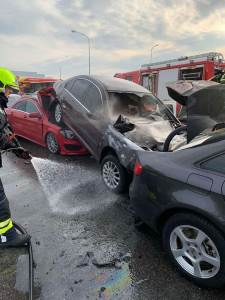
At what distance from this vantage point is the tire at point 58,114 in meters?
6.93

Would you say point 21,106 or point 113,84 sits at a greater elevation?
point 113,84

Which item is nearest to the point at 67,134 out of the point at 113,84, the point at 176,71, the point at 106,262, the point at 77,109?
the point at 77,109

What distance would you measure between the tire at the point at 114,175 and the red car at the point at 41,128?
77.3 inches

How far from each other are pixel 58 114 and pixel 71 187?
248cm

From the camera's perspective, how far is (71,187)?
5.18 metres

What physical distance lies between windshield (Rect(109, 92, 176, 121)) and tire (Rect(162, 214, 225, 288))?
2.94m

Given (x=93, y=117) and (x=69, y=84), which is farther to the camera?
(x=69, y=84)

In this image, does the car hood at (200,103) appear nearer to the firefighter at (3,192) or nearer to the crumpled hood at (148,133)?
the crumpled hood at (148,133)

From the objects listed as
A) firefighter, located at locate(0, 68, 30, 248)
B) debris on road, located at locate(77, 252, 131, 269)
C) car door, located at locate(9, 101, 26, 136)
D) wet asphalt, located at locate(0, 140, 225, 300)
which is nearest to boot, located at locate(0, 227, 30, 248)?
firefighter, located at locate(0, 68, 30, 248)

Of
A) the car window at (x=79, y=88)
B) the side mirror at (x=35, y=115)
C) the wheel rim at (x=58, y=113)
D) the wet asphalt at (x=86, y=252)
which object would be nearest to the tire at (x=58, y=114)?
the wheel rim at (x=58, y=113)

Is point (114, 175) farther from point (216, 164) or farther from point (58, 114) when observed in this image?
point (58, 114)

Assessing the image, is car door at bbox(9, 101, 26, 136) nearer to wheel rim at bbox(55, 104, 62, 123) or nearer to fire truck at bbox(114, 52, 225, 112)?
wheel rim at bbox(55, 104, 62, 123)

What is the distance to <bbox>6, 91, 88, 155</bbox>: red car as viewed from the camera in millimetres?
6777

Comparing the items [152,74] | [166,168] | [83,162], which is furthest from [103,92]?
[152,74]
